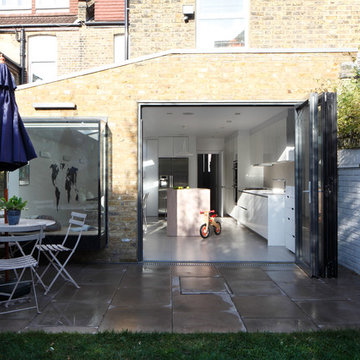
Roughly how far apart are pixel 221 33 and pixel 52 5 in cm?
910

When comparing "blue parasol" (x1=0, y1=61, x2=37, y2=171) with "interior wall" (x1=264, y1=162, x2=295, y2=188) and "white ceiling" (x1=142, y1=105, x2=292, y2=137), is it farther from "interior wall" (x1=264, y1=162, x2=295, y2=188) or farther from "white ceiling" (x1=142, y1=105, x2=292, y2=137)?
"interior wall" (x1=264, y1=162, x2=295, y2=188)

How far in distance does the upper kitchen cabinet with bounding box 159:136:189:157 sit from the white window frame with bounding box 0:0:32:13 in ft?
23.2

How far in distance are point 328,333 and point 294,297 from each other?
109 cm

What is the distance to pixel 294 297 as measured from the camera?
4445 millimetres

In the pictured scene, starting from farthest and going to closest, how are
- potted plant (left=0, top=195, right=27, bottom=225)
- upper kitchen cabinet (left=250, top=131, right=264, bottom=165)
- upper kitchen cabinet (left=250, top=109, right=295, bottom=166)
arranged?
upper kitchen cabinet (left=250, top=131, right=264, bottom=165) → upper kitchen cabinet (left=250, top=109, right=295, bottom=166) → potted plant (left=0, top=195, right=27, bottom=225)

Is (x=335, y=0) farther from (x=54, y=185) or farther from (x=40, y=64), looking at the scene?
(x=40, y=64)

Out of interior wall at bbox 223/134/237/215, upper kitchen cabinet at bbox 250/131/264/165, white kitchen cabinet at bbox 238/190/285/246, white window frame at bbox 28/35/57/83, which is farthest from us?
white window frame at bbox 28/35/57/83

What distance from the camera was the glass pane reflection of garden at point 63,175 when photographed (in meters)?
6.03

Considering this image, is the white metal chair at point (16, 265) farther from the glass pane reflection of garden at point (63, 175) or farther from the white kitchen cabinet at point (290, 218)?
the white kitchen cabinet at point (290, 218)

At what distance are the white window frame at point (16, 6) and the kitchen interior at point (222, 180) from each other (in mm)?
6682

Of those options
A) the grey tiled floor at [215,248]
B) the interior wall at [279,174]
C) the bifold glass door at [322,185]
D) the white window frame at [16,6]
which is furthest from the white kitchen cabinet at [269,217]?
the white window frame at [16,6]

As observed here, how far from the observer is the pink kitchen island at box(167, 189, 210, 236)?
29.4 feet

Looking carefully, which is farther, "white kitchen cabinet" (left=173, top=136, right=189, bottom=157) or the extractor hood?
"white kitchen cabinet" (left=173, top=136, right=189, bottom=157)

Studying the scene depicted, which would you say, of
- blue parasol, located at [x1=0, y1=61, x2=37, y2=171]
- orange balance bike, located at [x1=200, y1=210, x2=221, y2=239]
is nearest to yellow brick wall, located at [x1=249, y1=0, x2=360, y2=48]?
orange balance bike, located at [x1=200, y1=210, x2=221, y2=239]
